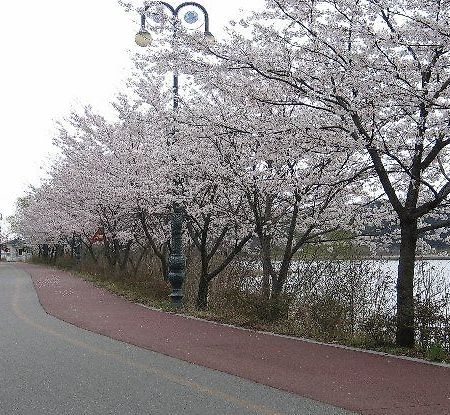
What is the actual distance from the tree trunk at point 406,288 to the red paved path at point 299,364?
923 mm

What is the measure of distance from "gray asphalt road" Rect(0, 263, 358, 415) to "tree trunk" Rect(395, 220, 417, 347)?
3658 mm

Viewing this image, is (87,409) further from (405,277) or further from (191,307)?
(191,307)

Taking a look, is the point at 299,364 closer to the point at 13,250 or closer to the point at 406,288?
the point at 406,288

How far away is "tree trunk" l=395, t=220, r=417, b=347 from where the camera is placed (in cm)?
1029

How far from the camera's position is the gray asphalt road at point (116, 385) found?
21.0 ft

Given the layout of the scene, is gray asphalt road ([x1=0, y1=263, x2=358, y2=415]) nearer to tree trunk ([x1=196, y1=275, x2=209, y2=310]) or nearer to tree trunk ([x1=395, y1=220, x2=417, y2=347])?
tree trunk ([x1=395, y1=220, x2=417, y2=347])

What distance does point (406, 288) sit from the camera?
1062 centimetres

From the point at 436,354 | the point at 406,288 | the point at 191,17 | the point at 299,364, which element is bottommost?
the point at 299,364

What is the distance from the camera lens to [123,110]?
24.0 m

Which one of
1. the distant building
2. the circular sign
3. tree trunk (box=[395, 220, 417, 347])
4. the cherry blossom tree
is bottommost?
the distant building

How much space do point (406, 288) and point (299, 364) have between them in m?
2.73

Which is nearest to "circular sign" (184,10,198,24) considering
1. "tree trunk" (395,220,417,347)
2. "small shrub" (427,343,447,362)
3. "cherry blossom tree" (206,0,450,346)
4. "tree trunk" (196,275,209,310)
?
"cherry blossom tree" (206,0,450,346)

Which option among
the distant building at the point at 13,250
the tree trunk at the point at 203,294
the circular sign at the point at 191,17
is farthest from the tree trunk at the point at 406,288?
the distant building at the point at 13,250

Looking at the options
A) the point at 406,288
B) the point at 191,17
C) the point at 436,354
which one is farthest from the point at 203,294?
the point at 436,354
